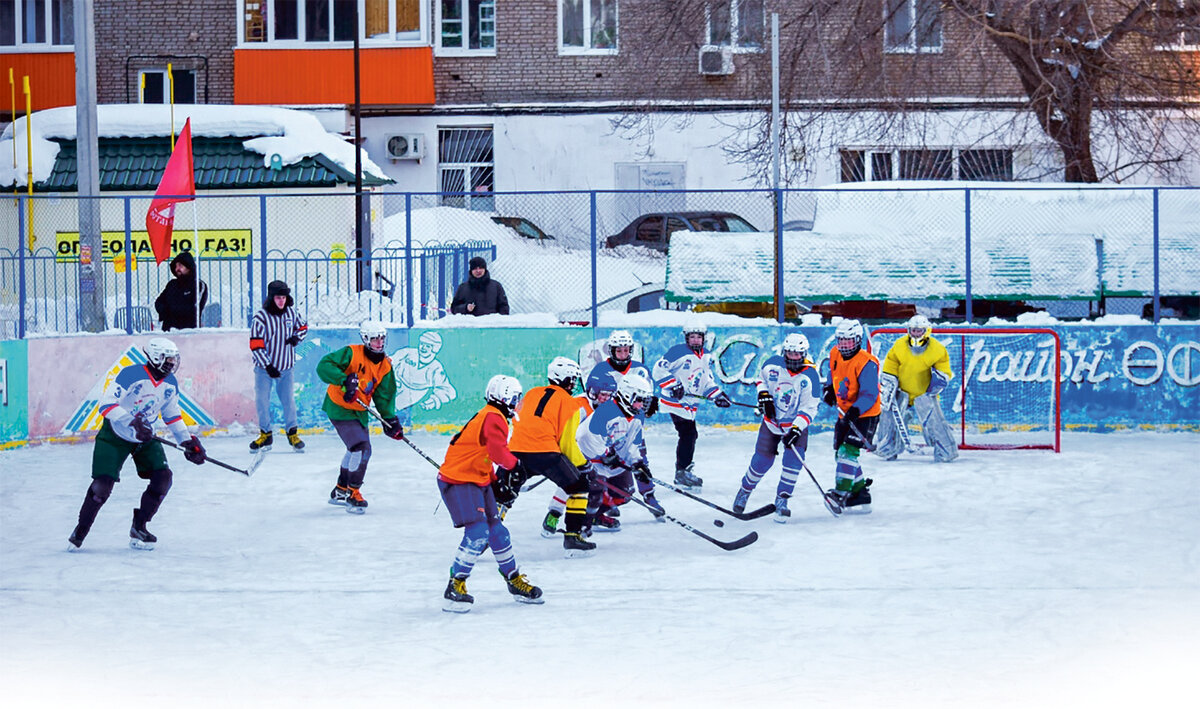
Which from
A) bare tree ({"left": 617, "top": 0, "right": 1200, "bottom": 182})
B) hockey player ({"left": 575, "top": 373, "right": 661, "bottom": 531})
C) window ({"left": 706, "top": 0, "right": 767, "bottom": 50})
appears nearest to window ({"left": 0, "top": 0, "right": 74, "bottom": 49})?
bare tree ({"left": 617, "top": 0, "right": 1200, "bottom": 182})

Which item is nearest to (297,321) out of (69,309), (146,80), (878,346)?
(69,309)

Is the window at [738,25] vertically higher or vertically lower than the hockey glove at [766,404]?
higher

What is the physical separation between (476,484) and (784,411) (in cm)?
321

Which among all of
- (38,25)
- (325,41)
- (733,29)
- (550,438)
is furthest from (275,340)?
(38,25)

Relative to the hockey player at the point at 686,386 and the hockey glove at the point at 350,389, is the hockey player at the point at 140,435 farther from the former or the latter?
the hockey player at the point at 686,386

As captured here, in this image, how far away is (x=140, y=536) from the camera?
10.3 metres

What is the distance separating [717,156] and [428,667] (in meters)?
19.4

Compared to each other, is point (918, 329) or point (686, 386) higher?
point (918, 329)

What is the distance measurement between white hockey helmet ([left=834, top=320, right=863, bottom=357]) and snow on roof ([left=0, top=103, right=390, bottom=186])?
1005cm

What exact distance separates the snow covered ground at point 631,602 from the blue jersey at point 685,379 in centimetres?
72

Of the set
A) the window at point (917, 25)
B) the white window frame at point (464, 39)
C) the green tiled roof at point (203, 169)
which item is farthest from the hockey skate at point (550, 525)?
the white window frame at point (464, 39)

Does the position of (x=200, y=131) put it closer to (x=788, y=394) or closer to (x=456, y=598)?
(x=788, y=394)

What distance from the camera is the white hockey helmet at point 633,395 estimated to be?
9.74 metres

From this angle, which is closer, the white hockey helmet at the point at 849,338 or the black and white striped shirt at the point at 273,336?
the white hockey helmet at the point at 849,338
